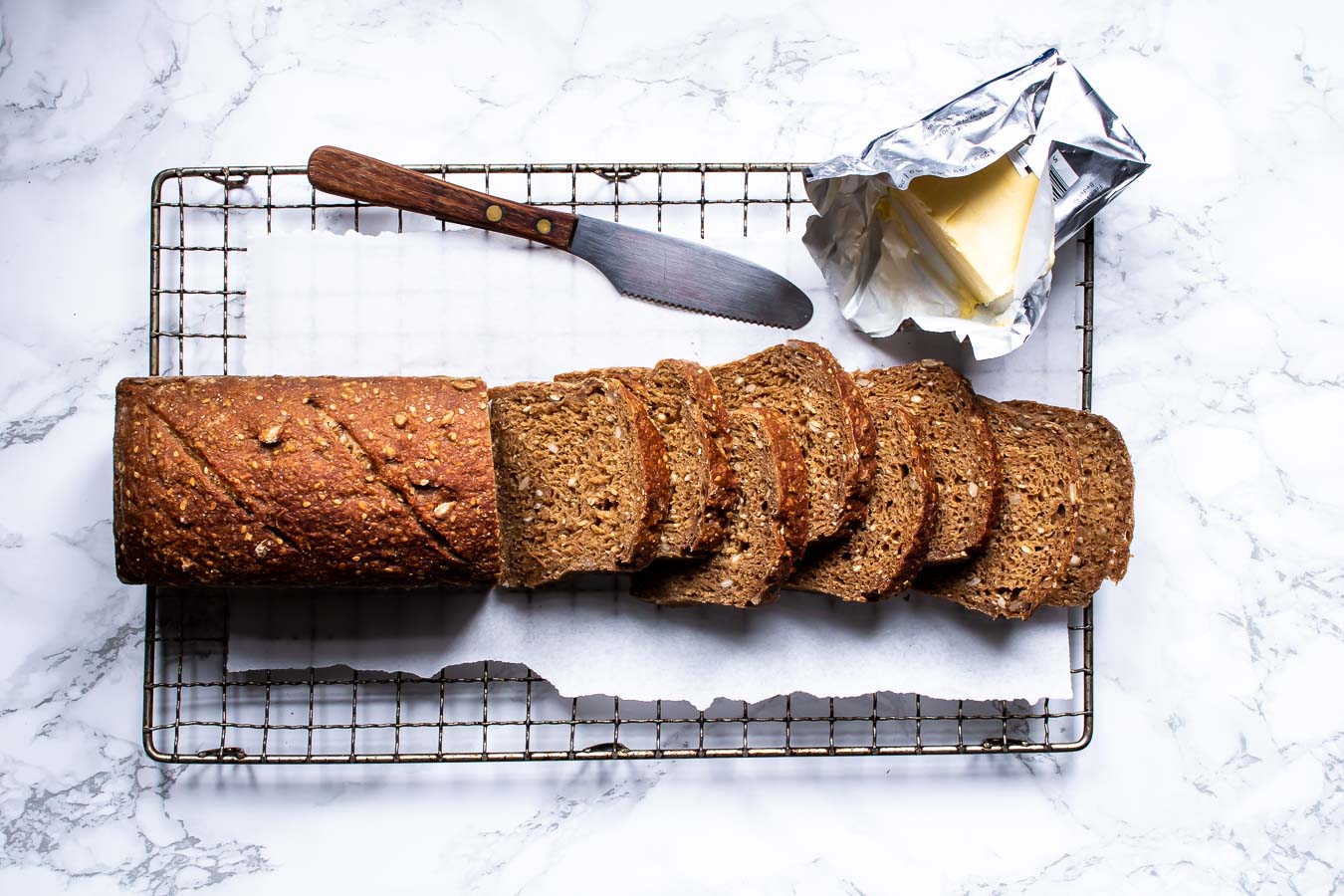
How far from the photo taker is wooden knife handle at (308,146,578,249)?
8.46 feet

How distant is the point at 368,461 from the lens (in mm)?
2301

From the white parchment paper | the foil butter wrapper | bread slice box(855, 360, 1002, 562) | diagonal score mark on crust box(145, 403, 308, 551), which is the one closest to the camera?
diagonal score mark on crust box(145, 403, 308, 551)

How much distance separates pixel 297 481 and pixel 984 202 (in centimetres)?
176

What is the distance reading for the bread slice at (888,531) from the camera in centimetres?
250

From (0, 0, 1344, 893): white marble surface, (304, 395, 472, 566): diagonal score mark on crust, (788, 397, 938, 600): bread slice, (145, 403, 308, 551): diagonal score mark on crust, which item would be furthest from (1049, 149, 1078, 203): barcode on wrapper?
(145, 403, 308, 551): diagonal score mark on crust

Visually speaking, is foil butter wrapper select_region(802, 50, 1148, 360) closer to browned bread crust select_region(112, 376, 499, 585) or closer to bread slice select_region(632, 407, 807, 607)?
bread slice select_region(632, 407, 807, 607)

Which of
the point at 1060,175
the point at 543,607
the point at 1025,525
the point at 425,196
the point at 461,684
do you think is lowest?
the point at 461,684

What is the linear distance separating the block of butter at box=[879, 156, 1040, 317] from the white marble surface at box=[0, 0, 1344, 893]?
1.54ft

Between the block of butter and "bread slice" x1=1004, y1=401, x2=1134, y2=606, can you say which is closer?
the block of butter

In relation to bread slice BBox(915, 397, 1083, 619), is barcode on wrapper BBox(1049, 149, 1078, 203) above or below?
above

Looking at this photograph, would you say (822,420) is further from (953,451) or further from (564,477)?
(564,477)

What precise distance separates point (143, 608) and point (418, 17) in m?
1.83

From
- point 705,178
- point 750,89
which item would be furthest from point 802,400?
point 750,89

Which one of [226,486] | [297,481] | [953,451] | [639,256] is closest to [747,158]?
[639,256]
